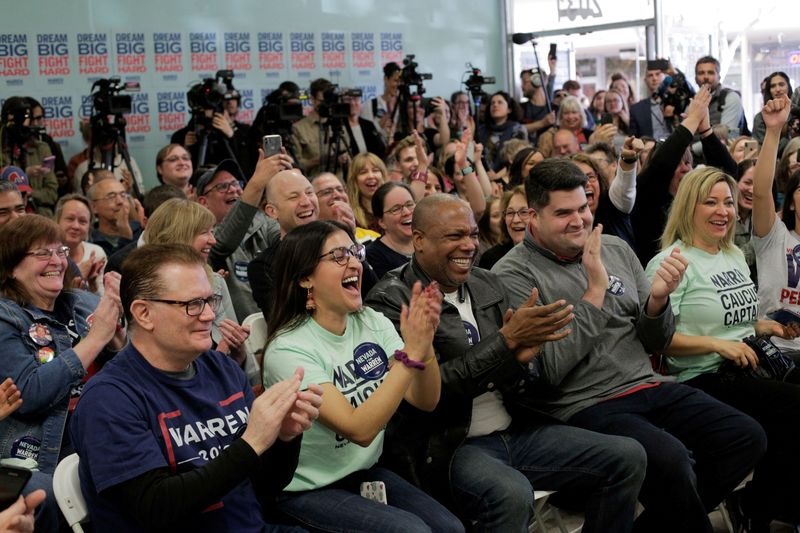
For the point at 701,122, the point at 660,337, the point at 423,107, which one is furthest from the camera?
the point at 423,107

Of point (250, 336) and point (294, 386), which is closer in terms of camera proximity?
point (294, 386)

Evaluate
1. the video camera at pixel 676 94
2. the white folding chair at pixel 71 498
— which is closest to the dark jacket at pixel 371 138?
the video camera at pixel 676 94

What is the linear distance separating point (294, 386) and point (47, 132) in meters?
5.77

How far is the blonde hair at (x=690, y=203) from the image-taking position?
3.74 meters

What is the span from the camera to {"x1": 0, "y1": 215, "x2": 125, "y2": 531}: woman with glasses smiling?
9.09ft

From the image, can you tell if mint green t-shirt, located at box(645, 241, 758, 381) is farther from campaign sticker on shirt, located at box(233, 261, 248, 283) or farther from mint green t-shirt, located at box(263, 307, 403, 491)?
campaign sticker on shirt, located at box(233, 261, 248, 283)

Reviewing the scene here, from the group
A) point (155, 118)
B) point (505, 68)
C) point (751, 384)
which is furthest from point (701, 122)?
point (505, 68)

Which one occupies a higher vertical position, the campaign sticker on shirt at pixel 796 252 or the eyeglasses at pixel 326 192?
the eyeglasses at pixel 326 192

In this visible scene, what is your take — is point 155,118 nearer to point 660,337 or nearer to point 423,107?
point 423,107

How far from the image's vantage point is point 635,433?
308 cm

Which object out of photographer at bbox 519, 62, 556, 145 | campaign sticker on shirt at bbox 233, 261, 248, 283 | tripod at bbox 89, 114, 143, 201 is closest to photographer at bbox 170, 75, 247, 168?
tripod at bbox 89, 114, 143, 201

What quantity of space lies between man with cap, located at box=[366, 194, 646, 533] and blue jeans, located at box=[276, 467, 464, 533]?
0.57 ft

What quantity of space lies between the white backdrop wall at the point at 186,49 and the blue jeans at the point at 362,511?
18.4 feet

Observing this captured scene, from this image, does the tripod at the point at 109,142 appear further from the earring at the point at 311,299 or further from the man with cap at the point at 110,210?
the earring at the point at 311,299
